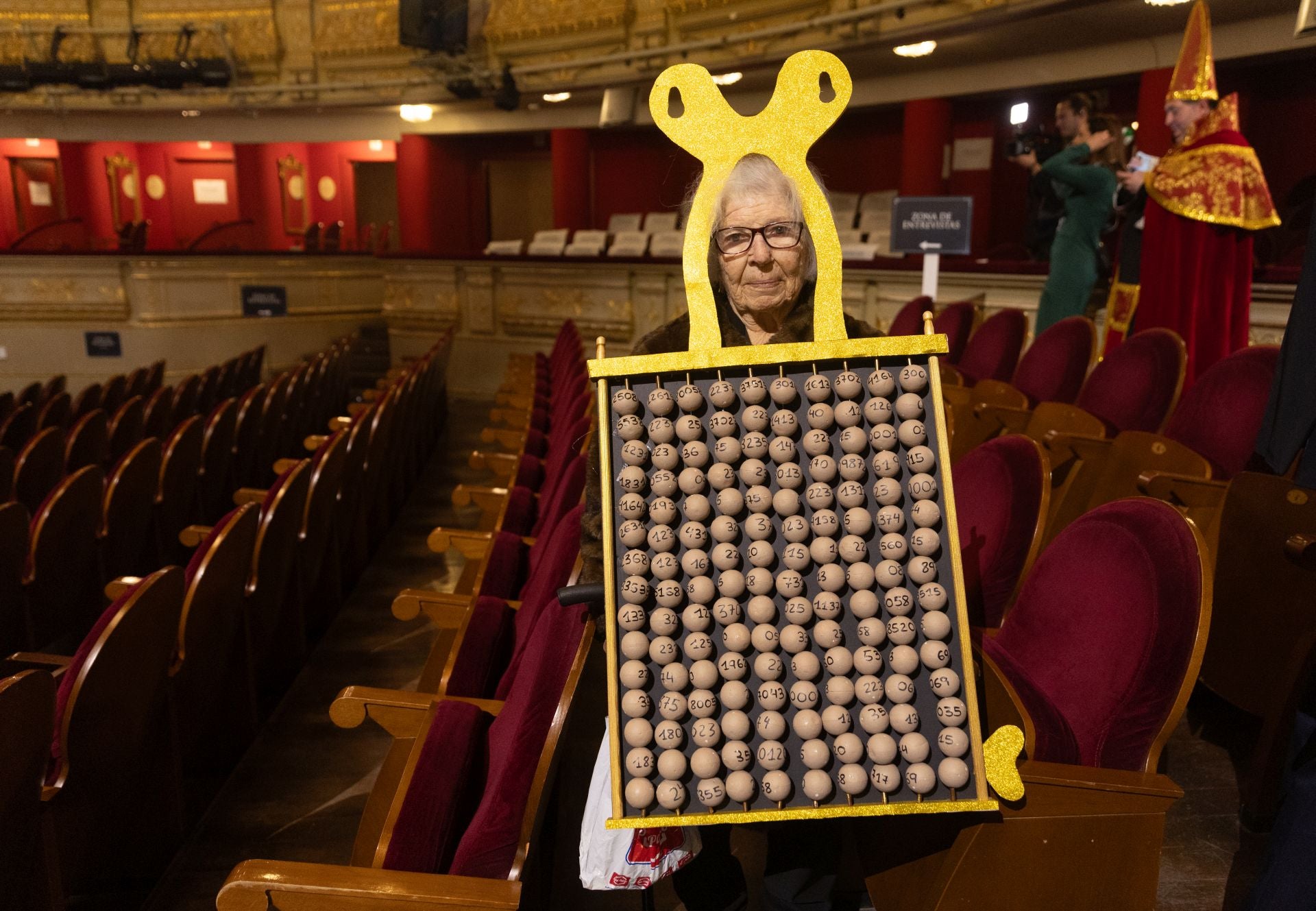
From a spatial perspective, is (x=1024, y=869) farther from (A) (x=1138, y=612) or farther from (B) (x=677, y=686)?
(B) (x=677, y=686)

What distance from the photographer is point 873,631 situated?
69 cm

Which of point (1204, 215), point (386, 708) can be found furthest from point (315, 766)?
point (1204, 215)

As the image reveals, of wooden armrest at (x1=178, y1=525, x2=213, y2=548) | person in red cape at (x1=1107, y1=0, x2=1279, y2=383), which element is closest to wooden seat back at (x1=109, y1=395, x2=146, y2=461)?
wooden armrest at (x1=178, y1=525, x2=213, y2=548)

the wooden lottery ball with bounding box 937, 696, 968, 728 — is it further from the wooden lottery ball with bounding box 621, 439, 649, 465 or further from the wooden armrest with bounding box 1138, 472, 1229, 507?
the wooden armrest with bounding box 1138, 472, 1229, 507

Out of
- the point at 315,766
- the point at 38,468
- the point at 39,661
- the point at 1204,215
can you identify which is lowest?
the point at 315,766

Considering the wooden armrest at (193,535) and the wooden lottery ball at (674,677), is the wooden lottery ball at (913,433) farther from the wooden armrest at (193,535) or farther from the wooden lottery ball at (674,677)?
the wooden armrest at (193,535)

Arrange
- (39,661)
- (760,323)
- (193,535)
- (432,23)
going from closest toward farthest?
A: (760,323) → (39,661) → (193,535) → (432,23)

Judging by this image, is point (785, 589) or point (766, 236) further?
point (766, 236)

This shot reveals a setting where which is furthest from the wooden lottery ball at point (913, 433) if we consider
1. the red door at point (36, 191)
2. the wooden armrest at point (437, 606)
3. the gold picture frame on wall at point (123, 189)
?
the red door at point (36, 191)

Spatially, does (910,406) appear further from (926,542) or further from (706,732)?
(706,732)

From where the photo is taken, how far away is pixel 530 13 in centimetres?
583

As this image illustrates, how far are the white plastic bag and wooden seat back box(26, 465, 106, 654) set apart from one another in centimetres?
129

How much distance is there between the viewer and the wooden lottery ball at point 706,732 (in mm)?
678

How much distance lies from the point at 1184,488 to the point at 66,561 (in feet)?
6.22
